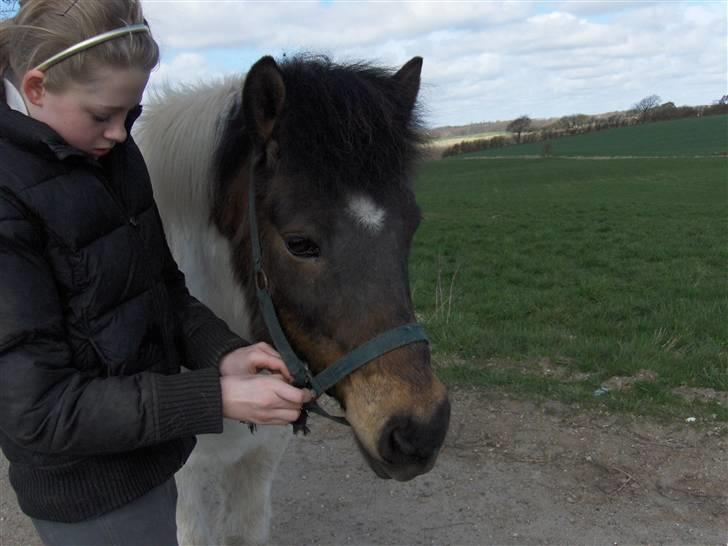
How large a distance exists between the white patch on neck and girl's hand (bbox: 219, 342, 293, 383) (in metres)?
0.43

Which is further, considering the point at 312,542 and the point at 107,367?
the point at 312,542

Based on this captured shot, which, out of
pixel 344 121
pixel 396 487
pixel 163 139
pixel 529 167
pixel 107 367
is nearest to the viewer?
pixel 107 367

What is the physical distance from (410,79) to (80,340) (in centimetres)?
138

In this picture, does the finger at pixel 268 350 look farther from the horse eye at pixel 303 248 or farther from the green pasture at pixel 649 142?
the green pasture at pixel 649 142

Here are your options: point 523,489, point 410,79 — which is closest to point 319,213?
point 410,79

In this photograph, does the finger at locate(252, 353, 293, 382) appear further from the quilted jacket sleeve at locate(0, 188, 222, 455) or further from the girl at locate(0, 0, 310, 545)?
the quilted jacket sleeve at locate(0, 188, 222, 455)

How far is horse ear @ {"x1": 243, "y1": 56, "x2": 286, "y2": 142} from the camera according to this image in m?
1.82

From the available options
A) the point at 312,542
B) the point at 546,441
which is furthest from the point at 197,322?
the point at 546,441

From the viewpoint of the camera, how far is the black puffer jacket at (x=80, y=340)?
4.62 feet

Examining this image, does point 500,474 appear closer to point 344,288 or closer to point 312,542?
point 312,542

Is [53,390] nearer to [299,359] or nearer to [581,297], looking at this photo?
[299,359]

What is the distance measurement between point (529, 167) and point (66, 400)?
38.5m

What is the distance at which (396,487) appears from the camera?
3.76 m

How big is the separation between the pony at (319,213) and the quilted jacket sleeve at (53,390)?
1.38ft
